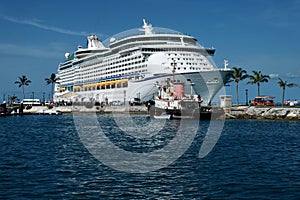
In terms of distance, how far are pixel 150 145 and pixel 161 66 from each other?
1849 inches

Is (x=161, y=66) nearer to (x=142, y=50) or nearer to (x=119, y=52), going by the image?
(x=142, y=50)

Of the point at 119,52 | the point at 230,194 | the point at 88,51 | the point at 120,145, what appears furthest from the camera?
the point at 88,51

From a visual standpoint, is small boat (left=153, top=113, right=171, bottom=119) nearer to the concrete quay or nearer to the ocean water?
the concrete quay

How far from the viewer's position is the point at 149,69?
245ft

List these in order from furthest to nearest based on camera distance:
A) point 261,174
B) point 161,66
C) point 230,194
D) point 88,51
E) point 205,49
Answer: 1. point 88,51
2. point 205,49
3. point 161,66
4. point 261,174
5. point 230,194

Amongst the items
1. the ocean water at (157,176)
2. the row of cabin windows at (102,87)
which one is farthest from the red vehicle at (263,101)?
the ocean water at (157,176)

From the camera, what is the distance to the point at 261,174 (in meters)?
16.8

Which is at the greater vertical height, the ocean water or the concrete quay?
the concrete quay

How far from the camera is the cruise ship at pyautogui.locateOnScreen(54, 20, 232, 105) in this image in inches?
2598

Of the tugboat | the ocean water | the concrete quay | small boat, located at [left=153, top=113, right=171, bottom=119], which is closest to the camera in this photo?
the ocean water

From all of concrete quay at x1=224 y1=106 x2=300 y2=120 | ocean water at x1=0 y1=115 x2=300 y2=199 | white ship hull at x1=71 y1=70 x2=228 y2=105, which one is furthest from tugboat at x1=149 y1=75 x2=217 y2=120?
ocean water at x1=0 y1=115 x2=300 y2=199

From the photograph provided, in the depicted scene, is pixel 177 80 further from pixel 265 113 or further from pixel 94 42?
pixel 94 42

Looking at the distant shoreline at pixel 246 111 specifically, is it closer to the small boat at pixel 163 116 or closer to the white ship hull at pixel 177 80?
the white ship hull at pixel 177 80

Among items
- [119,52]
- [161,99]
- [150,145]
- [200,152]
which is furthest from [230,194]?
[119,52]
